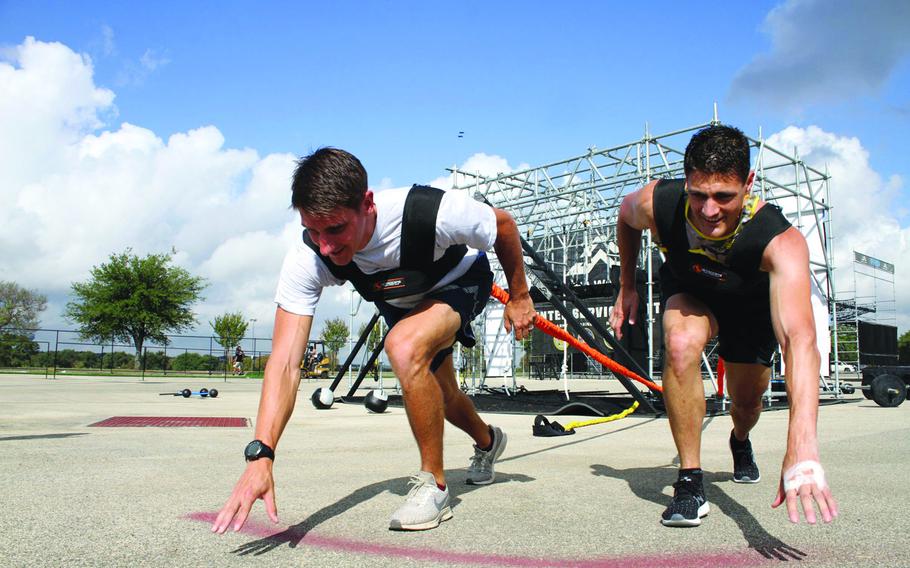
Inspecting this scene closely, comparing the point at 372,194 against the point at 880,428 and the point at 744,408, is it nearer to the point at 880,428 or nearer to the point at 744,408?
the point at 744,408

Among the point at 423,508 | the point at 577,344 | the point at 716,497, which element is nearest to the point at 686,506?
the point at 716,497

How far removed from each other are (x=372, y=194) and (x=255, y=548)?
1317 mm

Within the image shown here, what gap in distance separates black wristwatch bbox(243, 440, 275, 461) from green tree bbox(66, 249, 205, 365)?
3966 cm

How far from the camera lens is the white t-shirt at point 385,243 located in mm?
2789

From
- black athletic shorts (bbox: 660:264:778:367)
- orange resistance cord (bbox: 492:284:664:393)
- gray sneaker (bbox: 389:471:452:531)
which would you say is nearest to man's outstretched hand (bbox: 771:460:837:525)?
gray sneaker (bbox: 389:471:452:531)

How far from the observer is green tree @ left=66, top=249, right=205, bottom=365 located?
Result: 38.4m

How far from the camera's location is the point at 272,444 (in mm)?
2389

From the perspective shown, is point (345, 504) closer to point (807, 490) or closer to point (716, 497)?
point (716, 497)

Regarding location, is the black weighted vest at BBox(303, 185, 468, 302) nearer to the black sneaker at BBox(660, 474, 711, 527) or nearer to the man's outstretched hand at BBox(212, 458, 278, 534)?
the man's outstretched hand at BBox(212, 458, 278, 534)

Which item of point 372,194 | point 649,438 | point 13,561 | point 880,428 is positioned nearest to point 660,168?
point 880,428

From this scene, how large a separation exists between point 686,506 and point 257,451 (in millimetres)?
1559

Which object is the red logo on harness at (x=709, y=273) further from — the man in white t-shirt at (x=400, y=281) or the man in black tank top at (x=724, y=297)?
the man in white t-shirt at (x=400, y=281)

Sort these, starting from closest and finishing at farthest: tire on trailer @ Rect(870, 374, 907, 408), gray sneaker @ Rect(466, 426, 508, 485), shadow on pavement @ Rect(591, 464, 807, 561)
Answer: shadow on pavement @ Rect(591, 464, 807, 561) < gray sneaker @ Rect(466, 426, 508, 485) < tire on trailer @ Rect(870, 374, 907, 408)

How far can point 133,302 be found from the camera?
38500mm
